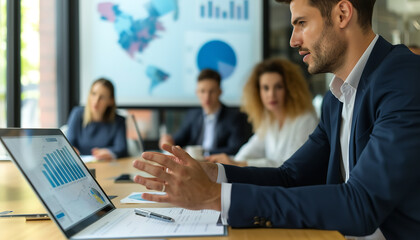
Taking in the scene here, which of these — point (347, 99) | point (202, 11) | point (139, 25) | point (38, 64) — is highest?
point (202, 11)

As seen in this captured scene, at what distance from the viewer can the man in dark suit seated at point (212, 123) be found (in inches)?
147

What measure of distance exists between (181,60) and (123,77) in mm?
606

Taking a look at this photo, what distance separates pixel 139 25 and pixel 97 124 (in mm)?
1248

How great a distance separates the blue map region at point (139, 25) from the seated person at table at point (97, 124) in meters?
0.84

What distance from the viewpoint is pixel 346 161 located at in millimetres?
1350

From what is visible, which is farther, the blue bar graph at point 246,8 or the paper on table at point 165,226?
the blue bar graph at point 246,8

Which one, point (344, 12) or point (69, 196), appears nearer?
point (69, 196)

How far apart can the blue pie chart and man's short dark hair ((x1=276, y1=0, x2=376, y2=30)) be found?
3015 millimetres

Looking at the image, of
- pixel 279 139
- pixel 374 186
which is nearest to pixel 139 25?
pixel 279 139

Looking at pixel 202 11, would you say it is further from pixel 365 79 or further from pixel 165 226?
pixel 165 226

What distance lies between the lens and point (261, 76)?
3070 millimetres

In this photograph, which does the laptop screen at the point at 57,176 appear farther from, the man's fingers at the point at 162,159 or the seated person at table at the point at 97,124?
the seated person at table at the point at 97,124

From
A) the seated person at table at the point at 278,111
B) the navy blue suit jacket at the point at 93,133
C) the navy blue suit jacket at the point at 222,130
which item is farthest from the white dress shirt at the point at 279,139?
the navy blue suit jacket at the point at 93,133

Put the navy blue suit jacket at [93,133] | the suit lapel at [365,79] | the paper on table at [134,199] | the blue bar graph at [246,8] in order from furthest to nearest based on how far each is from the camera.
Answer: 1. the blue bar graph at [246,8]
2. the navy blue suit jacket at [93,133]
3. the paper on table at [134,199]
4. the suit lapel at [365,79]
